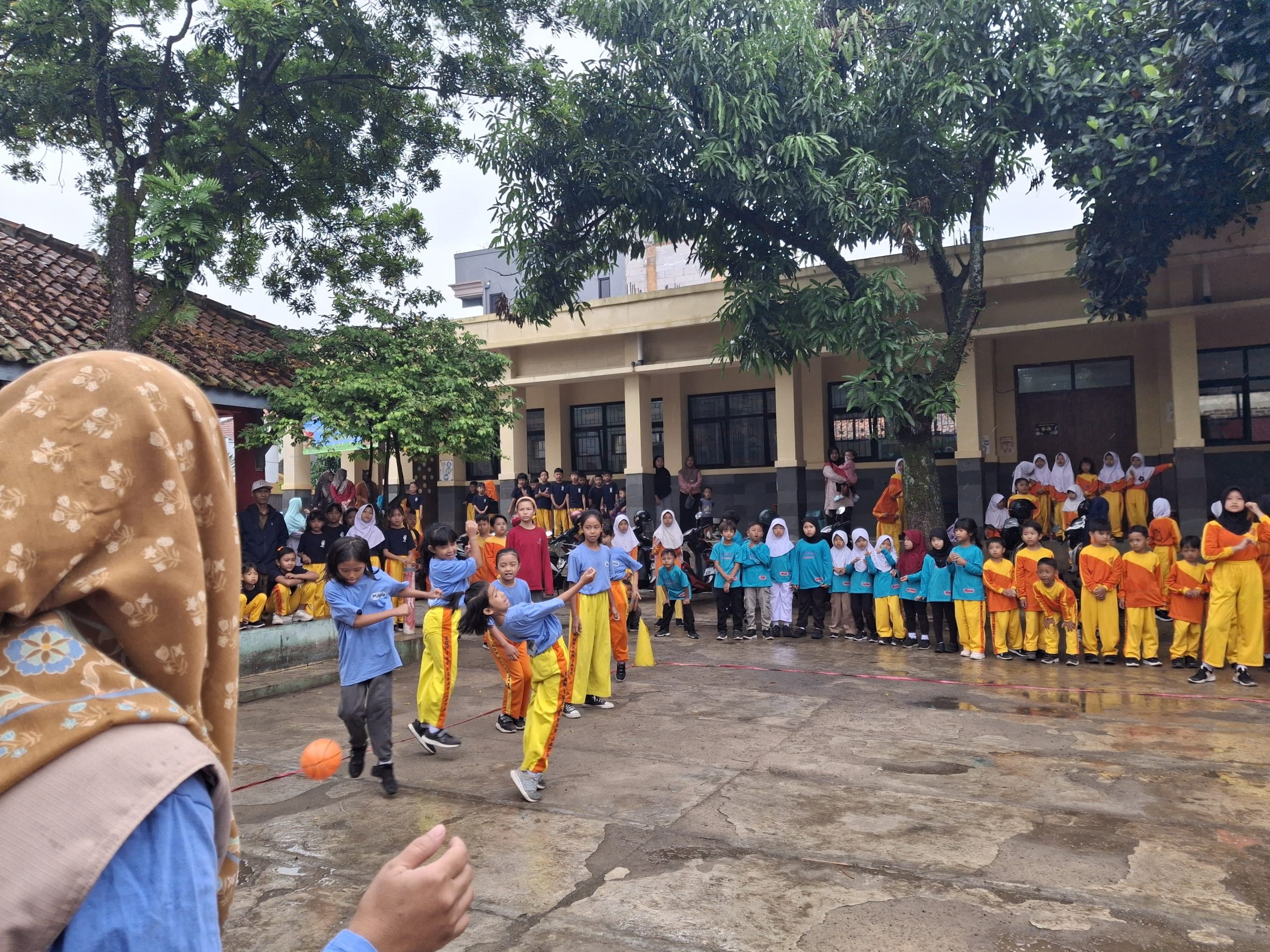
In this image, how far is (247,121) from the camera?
9250 millimetres

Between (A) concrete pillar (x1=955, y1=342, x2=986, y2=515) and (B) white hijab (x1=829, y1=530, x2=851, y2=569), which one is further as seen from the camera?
(A) concrete pillar (x1=955, y1=342, x2=986, y2=515)

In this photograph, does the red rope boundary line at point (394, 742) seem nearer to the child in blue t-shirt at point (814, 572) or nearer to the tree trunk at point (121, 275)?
the tree trunk at point (121, 275)

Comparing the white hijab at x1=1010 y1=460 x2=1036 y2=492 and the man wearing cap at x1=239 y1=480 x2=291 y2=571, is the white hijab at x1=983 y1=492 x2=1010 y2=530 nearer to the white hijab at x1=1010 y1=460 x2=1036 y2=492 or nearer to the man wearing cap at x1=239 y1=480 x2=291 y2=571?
the white hijab at x1=1010 y1=460 x2=1036 y2=492

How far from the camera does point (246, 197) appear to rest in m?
10.1

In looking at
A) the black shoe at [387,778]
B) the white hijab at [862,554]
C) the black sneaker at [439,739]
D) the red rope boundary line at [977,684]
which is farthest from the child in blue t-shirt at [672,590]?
the black shoe at [387,778]

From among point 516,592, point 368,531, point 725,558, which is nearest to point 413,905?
point 516,592

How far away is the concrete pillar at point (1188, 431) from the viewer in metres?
13.1

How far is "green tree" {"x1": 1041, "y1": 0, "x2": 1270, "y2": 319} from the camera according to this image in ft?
27.7

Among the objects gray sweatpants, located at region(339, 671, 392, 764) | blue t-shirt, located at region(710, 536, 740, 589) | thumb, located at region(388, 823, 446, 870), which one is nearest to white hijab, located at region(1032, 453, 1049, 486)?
blue t-shirt, located at region(710, 536, 740, 589)

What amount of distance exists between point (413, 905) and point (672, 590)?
11.0 m

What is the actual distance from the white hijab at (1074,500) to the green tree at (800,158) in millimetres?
3268

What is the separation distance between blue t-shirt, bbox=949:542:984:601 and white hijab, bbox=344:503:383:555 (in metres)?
7.26

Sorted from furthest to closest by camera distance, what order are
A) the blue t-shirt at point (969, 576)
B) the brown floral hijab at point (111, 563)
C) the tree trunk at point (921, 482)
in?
the tree trunk at point (921, 482), the blue t-shirt at point (969, 576), the brown floral hijab at point (111, 563)

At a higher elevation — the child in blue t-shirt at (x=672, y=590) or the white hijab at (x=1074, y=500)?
the white hijab at (x=1074, y=500)
